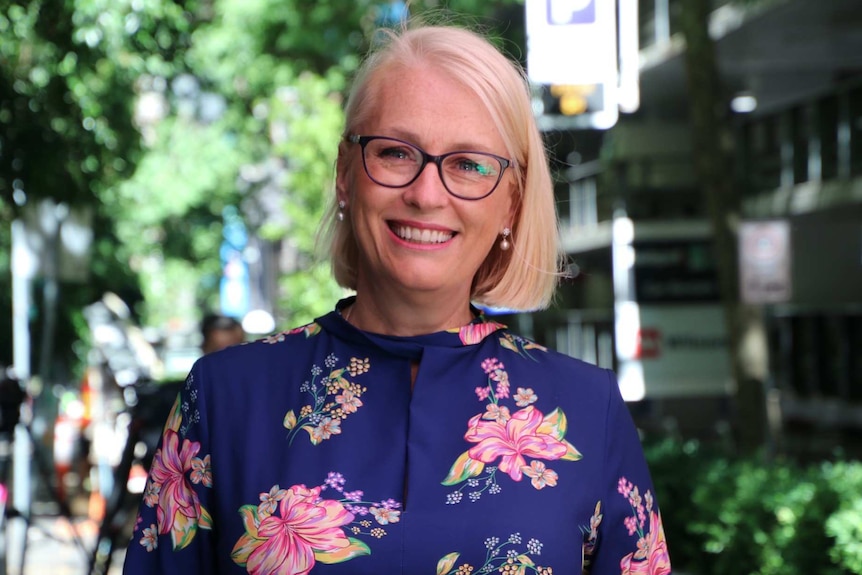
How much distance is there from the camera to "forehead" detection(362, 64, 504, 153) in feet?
7.61

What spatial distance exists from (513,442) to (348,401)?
0.86 ft

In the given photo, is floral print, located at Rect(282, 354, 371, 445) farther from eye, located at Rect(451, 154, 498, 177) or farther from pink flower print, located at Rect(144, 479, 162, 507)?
eye, located at Rect(451, 154, 498, 177)

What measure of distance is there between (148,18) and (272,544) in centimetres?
604

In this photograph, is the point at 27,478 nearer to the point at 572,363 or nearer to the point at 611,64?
the point at 611,64

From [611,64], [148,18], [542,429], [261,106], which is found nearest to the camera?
[542,429]

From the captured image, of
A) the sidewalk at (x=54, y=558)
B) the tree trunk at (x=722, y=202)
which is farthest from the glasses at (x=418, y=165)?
the tree trunk at (x=722, y=202)

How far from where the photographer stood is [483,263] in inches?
101

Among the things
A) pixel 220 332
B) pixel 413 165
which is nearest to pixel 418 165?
pixel 413 165

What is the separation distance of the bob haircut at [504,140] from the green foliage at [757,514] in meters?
5.19

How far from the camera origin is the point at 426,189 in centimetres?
231

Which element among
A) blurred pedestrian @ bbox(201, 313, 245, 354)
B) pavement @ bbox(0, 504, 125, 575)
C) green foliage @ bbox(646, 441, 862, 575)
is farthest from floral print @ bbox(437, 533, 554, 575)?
pavement @ bbox(0, 504, 125, 575)

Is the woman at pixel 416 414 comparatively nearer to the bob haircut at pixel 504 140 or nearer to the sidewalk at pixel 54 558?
the bob haircut at pixel 504 140

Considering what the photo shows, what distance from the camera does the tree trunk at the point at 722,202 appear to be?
12477mm

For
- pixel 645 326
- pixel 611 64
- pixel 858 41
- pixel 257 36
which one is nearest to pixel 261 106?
pixel 257 36
